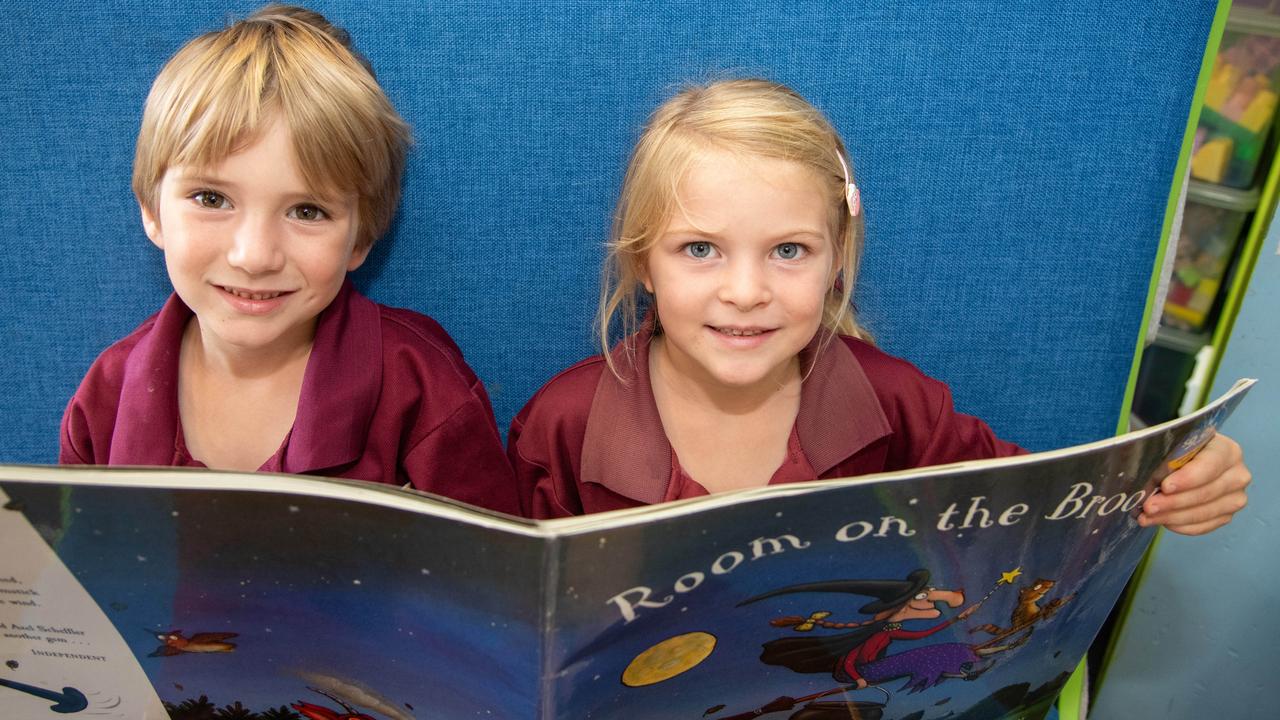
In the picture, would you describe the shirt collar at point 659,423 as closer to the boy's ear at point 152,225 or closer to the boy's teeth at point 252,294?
the boy's teeth at point 252,294

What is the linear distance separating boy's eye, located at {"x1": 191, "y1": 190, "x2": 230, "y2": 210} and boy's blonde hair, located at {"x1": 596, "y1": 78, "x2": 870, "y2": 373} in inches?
15.0

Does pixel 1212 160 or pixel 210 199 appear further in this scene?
pixel 1212 160

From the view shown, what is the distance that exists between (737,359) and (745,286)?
3.2 inches

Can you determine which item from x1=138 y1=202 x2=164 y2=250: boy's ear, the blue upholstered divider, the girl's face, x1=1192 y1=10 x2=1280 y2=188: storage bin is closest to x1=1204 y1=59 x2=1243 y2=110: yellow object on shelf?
x1=1192 y1=10 x2=1280 y2=188: storage bin

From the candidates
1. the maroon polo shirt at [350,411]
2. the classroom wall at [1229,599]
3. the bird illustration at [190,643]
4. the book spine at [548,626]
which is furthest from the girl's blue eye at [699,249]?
the classroom wall at [1229,599]

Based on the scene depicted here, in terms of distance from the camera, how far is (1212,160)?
5.14ft

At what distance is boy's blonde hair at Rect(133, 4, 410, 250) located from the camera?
868mm

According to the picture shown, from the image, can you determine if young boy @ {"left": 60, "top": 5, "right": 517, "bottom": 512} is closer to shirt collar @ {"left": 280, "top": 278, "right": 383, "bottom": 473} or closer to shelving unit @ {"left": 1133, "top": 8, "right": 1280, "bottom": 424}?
shirt collar @ {"left": 280, "top": 278, "right": 383, "bottom": 473}

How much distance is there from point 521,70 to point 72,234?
1.75 feet

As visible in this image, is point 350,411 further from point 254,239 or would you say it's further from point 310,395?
point 254,239

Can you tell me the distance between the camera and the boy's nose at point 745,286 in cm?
90

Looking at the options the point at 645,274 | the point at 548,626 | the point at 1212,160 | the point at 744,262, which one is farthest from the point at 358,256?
the point at 1212,160

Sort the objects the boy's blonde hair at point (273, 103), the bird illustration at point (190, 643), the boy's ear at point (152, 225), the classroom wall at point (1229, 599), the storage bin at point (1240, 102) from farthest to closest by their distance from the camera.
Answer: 1. the storage bin at point (1240, 102)
2. the classroom wall at point (1229, 599)
3. the boy's ear at point (152, 225)
4. the boy's blonde hair at point (273, 103)
5. the bird illustration at point (190, 643)

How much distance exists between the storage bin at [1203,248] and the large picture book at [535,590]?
0.92 meters
